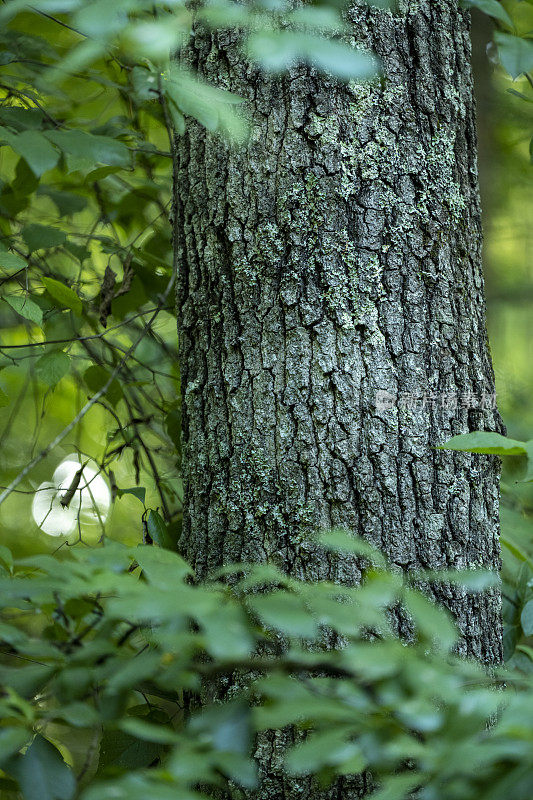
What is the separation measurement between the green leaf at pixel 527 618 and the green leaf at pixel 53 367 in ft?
3.71

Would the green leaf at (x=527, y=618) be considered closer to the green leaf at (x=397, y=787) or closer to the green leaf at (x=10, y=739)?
the green leaf at (x=397, y=787)

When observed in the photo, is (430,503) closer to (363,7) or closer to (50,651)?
(50,651)

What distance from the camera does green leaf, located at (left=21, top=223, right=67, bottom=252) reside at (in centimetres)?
152

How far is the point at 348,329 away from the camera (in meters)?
1.21

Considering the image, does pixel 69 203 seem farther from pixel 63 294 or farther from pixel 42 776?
pixel 42 776

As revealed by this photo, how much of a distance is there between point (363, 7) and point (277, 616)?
1.12 m

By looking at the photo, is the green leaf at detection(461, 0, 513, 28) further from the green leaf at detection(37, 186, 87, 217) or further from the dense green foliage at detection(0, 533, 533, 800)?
the dense green foliage at detection(0, 533, 533, 800)

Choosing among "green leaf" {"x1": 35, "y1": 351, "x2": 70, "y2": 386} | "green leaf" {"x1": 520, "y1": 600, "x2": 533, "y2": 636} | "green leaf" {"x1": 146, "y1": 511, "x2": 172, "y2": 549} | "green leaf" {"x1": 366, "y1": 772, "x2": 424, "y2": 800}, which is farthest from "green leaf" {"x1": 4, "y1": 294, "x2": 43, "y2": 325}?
"green leaf" {"x1": 520, "y1": 600, "x2": 533, "y2": 636}

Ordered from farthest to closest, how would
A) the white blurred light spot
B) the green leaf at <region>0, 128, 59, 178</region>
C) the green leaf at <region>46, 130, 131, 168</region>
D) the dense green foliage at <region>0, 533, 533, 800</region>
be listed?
the white blurred light spot, the green leaf at <region>46, 130, 131, 168</region>, the green leaf at <region>0, 128, 59, 178</region>, the dense green foliage at <region>0, 533, 533, 800</region>

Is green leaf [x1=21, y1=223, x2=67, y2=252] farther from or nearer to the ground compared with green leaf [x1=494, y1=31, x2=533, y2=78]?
nearer to the ground

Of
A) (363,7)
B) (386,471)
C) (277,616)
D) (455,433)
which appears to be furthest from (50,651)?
(363,7)

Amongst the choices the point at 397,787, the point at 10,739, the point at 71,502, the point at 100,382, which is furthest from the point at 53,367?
the point at 71,502

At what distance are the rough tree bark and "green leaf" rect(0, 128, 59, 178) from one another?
32 centimetres

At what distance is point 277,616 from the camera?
66 cm
